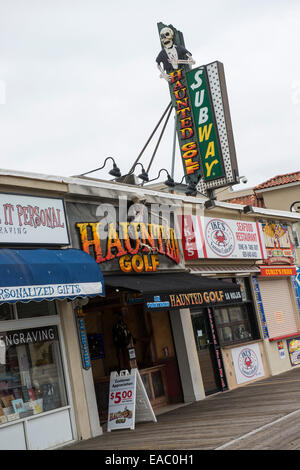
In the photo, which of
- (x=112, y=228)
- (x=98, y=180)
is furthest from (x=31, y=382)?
(x=98, y=180)

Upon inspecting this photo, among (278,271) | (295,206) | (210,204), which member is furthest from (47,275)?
(295,206)

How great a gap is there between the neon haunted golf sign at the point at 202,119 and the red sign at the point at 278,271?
361 centimetres

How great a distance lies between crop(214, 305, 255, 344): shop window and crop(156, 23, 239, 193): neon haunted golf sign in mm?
3388

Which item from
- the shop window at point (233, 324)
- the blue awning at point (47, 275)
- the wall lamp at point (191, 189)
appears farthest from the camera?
the shop window at point (233, 324)

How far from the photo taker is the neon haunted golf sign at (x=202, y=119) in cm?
1578

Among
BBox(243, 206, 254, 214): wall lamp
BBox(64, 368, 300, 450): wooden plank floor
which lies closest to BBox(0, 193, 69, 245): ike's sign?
BBox(64, 368, 300, 450): wooden plank floor

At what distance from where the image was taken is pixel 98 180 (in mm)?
13086

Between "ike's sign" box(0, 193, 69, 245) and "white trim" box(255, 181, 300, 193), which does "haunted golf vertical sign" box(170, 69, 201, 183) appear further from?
"white trim" box(255, 181, 300, 193)

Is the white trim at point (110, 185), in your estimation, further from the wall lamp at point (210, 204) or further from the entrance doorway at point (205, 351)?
the entrance doorway at point (205, 351)

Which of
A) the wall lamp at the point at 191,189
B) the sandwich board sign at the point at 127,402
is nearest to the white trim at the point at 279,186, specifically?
the wall lamp at the point at 191,189

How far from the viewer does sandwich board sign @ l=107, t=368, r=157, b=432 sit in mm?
11695

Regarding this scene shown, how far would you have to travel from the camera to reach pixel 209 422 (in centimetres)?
1065

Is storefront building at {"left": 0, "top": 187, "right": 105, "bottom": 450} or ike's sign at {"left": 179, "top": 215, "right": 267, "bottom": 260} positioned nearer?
storefront building at {"left": 0, "top": 187, "right": 105, "bottom": 450}

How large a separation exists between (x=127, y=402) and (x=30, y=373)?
2189 mm
